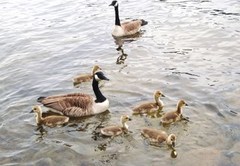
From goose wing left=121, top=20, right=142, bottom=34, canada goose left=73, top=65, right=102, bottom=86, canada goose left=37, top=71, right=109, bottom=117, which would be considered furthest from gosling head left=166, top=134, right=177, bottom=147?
goose wing left=121, top=20, right=142, bottom=34

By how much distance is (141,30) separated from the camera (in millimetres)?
20359

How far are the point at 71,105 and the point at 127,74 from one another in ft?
11.5

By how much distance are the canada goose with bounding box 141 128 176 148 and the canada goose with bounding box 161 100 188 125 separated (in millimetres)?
786

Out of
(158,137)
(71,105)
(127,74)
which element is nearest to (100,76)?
(71,105)

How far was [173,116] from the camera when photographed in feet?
36.1

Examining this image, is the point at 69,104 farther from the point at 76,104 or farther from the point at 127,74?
the point at 127,74

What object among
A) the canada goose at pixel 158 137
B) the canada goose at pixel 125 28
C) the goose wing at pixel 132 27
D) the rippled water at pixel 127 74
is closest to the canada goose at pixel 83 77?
the rippled water at pixel 127 74

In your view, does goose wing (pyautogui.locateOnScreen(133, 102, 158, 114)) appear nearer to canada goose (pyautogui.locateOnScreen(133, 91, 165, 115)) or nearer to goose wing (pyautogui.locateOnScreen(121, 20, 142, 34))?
canada goose (pyautogui.locateOnScreen(133, 91, 165, 115))

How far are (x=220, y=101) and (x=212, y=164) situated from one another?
3.26m

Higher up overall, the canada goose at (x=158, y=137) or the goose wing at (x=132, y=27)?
the goose wing at (x=132, y=27)

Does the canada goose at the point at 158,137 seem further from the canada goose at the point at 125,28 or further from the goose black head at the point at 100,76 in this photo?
the canada goose at the point at 125,28

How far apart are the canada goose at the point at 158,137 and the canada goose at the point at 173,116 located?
0.79 m

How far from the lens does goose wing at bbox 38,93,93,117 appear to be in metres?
12.1

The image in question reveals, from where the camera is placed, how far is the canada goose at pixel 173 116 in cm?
1102
